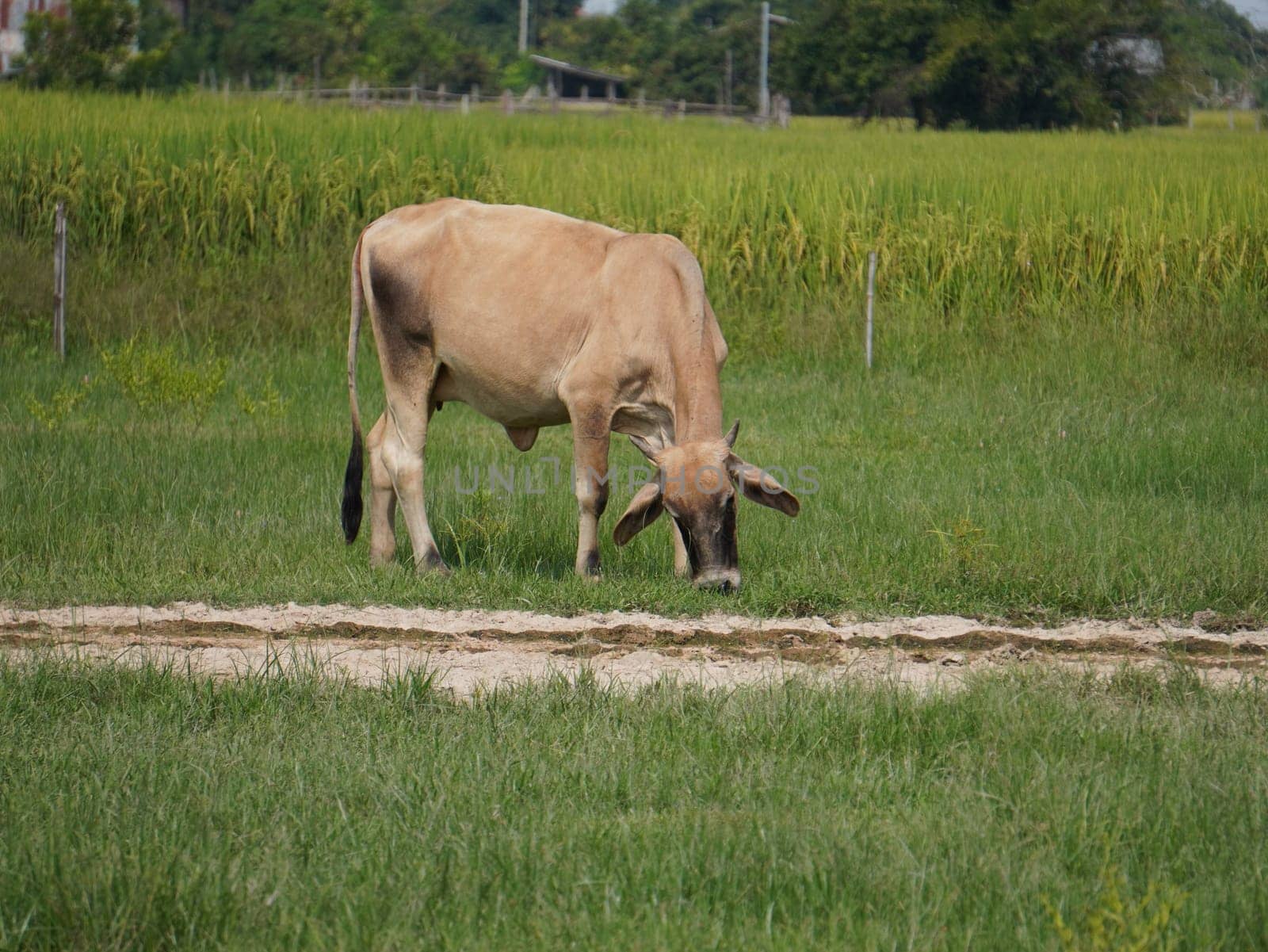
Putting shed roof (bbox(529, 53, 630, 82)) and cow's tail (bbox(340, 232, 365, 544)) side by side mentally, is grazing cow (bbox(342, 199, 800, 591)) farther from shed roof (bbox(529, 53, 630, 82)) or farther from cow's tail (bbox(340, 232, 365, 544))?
shed roof (bbox(529, 53, 630, 82))

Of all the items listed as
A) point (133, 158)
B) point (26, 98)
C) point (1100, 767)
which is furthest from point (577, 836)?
point (26, 98)

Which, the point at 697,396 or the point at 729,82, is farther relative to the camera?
the point at 729,82

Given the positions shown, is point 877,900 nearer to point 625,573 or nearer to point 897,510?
point 625,573

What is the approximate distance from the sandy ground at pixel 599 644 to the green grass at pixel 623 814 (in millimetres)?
413

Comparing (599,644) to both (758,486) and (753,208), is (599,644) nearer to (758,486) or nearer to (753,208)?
(758,486)

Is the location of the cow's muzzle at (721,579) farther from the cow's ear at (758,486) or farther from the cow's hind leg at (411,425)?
the cow's hind leg at (411,425)

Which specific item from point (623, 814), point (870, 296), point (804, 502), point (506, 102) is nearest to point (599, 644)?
point (623, 814)

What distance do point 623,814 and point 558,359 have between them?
3.43 m

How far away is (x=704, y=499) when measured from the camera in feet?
21.1

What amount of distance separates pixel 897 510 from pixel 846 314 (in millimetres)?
5795

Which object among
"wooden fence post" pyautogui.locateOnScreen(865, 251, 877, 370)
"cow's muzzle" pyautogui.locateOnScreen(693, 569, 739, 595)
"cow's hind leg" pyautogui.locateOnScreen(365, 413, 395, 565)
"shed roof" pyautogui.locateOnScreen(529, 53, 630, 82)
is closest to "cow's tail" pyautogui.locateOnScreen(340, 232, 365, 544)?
"cow's hind leg" pyautogui.locateOnScreen(365, 413, 395, 565)

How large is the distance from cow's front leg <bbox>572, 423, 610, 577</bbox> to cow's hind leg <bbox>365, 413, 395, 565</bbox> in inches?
46.2

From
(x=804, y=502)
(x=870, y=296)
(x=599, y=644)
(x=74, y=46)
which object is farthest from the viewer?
(x=74, y=46)

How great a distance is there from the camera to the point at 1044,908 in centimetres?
358
